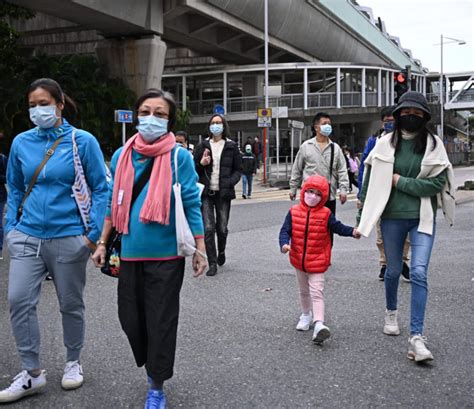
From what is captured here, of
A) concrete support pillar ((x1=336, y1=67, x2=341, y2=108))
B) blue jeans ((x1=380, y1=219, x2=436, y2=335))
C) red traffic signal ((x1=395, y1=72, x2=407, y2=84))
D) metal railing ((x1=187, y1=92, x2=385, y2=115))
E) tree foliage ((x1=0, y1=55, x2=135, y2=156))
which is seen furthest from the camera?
concrete support pillar ((x1=336, y1=67, x2=341, y2=108))

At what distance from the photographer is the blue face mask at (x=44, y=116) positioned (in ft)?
12.8

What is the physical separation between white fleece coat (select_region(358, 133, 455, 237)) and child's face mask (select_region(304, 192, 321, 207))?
377 millimetres

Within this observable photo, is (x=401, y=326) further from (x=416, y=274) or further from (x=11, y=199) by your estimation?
(x=11, y=199)

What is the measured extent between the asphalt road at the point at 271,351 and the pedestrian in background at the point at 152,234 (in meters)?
0.44

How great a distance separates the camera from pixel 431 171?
15.4 feet

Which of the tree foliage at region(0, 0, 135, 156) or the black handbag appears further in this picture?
the tree foliage at region(0, 0, 135, 156)

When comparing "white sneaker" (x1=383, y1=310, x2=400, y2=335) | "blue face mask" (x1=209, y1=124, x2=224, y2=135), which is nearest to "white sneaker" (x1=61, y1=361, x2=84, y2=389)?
"white sneaker" (x1=383, y1=310, x2=400, y2=335)

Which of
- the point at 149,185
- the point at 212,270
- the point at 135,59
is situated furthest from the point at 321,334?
the point at 135,59

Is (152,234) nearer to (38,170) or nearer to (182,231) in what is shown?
(182,231)

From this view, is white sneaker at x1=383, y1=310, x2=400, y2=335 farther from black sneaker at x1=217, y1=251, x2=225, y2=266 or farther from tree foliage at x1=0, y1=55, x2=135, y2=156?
tree foliage at x1=0, y1=55, x2=135, y2=156

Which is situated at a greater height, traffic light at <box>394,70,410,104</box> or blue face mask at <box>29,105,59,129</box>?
traffic light at <box>394,70,410,104</box>

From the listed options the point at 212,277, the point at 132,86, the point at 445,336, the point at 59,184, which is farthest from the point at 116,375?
the point at 132,86

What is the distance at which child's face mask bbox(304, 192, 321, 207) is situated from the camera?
5.00 meters

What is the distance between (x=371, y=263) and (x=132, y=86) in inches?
958
